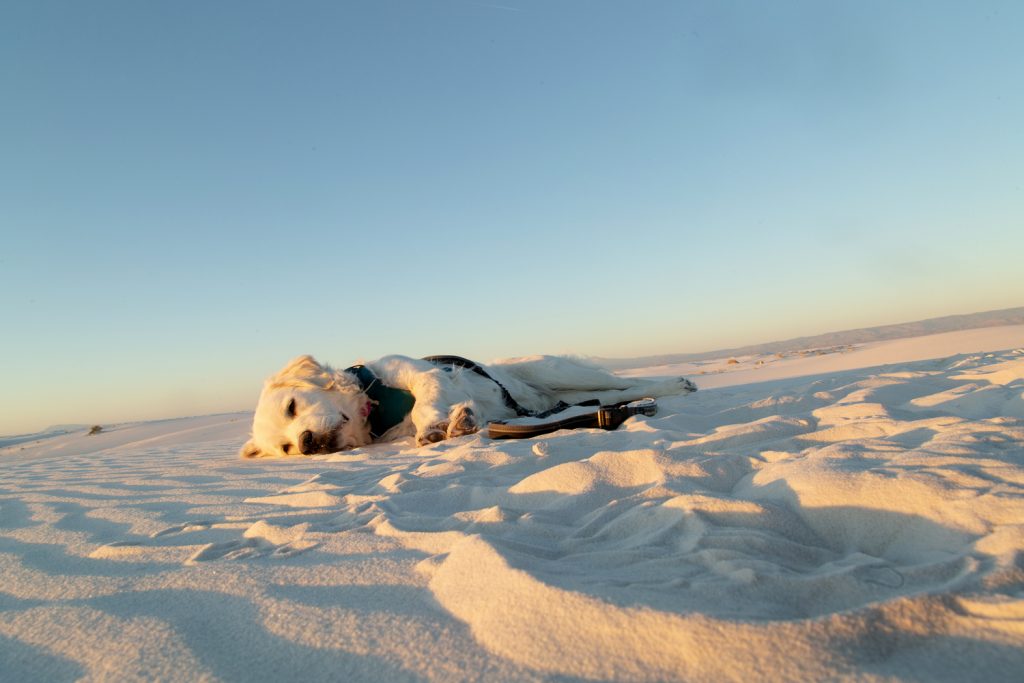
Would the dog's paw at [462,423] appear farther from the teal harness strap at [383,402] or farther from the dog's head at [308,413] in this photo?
the dog's head at [308,413]

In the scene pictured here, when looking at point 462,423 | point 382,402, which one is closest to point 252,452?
point 382,402

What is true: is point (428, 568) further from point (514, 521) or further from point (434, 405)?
point (434, 405)

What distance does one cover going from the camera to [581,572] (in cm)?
122

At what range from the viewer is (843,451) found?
1.93 m

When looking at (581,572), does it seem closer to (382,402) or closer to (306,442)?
(306,442)

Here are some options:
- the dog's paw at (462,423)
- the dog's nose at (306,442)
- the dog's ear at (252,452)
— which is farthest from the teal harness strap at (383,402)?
the dog's ear at (252,452)

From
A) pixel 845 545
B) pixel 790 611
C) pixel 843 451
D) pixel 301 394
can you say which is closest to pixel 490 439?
pixel 301 394

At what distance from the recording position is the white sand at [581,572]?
0.86 m

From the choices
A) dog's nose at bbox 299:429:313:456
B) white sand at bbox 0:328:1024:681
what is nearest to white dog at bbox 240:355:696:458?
dog's nose at bbox 299:429:313:456

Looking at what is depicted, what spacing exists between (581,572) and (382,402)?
4183mm

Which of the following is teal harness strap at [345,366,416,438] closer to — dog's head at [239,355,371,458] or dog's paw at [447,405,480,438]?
dog's head at [239,355,371,458]

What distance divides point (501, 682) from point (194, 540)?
4.99 feet

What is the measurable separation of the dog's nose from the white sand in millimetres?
1856

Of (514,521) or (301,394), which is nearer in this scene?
(514,521)
